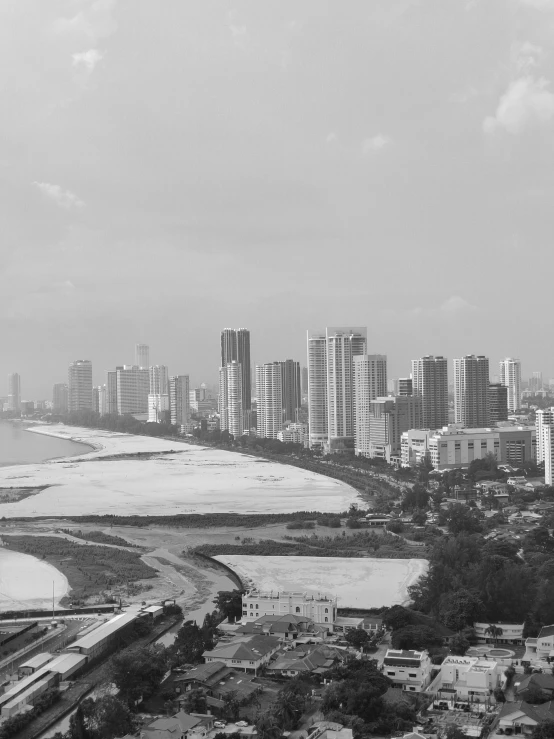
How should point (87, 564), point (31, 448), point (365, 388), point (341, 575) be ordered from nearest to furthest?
point (341, 575)
point (87, 564)
point (365, 388)
point (31, 448)

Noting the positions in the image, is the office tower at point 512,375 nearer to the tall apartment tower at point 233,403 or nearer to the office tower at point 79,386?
the tall apartment tower at point 233,403

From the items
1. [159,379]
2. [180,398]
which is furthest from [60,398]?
[180,398]

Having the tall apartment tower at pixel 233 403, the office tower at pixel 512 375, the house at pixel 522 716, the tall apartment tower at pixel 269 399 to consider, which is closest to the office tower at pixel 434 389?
the tall apartment tower at pixel 269 399

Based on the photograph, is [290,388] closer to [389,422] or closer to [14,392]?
[389,422]

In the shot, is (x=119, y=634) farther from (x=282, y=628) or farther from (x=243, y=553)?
(x=243, y=553)

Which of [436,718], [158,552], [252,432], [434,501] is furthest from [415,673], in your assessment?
[252,432]

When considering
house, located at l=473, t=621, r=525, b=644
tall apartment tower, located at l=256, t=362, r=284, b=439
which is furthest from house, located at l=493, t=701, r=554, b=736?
tall apartment tower, located at l=256, t=362, r=284, b=439
